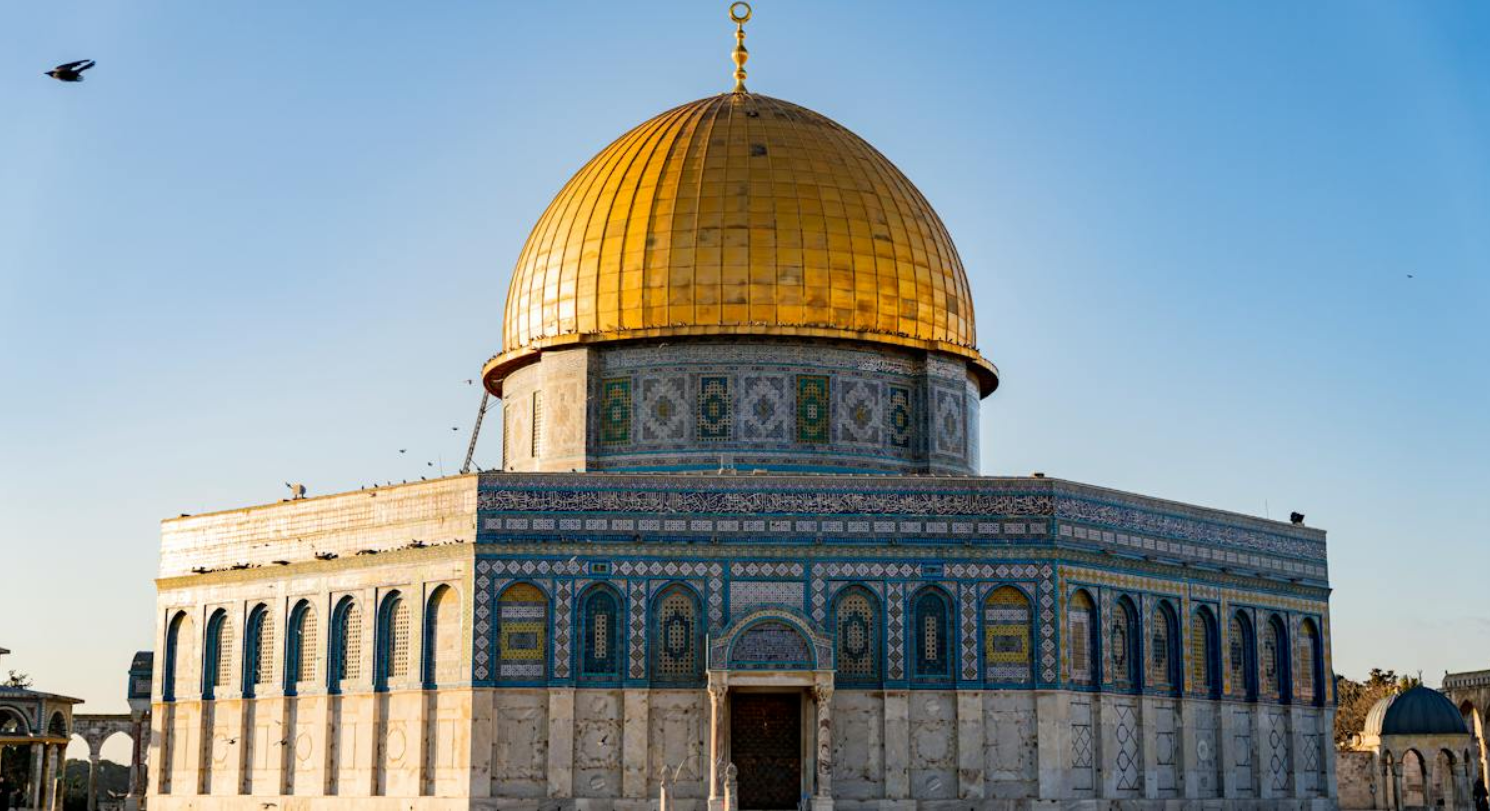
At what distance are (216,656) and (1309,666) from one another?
20925 mm

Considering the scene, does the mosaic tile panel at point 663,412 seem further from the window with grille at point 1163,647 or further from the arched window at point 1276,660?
the arched window at point 1276,660

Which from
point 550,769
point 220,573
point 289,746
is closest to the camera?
point 550,769

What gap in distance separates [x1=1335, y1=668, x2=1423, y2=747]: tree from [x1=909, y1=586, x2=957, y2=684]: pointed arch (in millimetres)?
30756

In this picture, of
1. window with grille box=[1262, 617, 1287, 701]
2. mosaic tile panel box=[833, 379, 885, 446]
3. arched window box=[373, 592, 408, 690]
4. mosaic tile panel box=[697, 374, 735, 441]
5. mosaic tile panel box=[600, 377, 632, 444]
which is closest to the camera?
arched window box=[373, 592, 408, 690]

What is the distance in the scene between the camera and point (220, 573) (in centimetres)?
3800

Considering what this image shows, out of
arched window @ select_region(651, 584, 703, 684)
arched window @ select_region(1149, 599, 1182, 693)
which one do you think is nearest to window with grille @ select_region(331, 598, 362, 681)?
arched window @ select_region(651, 584, 703, 684)

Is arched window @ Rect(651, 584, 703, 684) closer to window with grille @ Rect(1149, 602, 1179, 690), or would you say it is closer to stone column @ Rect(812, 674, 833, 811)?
stone column @ Rect(812, 674, 833, 811)

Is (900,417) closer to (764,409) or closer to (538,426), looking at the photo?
(764,409)

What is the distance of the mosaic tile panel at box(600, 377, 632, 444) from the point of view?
120ft

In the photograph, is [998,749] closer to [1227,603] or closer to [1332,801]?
[1227,603]

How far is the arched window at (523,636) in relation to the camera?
32.4 metres

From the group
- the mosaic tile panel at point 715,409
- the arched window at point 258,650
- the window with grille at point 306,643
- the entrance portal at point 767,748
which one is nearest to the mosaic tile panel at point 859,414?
the mosaic tile panel at point 715,409

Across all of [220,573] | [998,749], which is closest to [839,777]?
[998,749]

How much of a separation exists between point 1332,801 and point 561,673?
16030 millimetres
